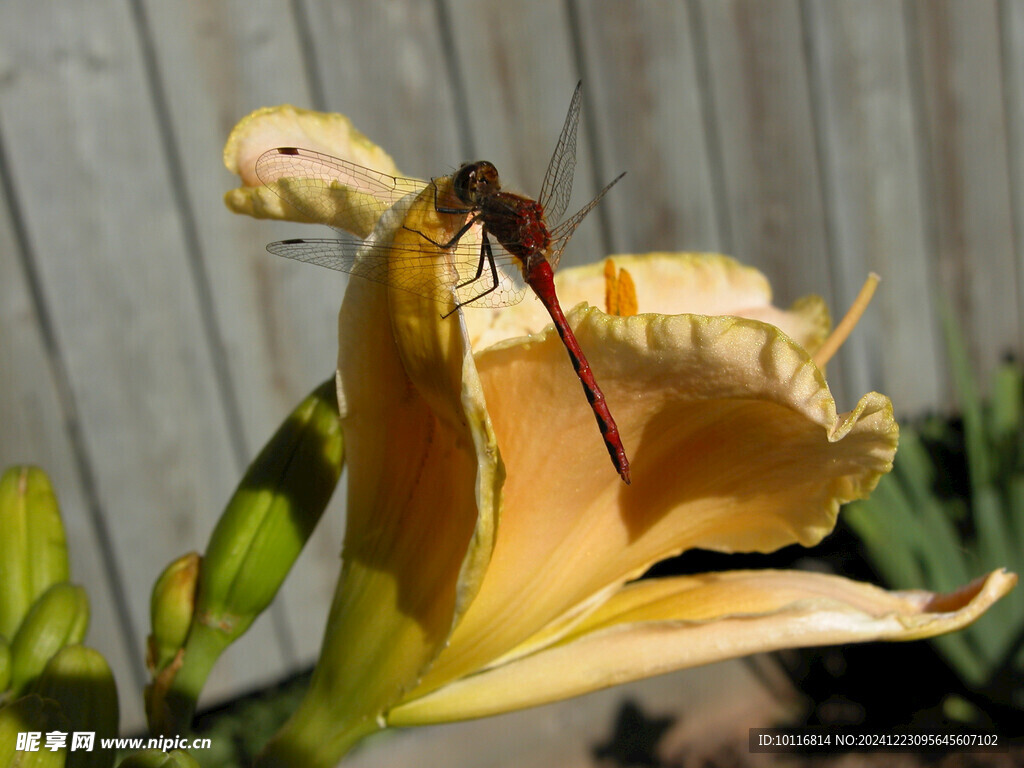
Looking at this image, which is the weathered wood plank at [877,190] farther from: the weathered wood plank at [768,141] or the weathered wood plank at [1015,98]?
the weathered wood plank at [1015,98]

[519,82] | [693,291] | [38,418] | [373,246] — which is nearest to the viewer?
[373,246]

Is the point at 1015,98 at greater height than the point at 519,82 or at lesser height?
lesser

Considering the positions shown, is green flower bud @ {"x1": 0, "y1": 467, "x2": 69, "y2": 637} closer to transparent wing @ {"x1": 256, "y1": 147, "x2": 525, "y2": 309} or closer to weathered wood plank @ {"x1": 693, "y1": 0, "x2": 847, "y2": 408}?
transparent wing @ {"x1": 256, "y1": 147, "x2": 525, "y2": 309}

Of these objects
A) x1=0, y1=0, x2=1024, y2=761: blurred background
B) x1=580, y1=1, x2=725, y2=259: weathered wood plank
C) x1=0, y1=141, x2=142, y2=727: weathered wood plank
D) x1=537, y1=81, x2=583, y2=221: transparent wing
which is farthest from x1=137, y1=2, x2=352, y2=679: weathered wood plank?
x1=537, y1=81, x2=583, y2=221: transparent wing

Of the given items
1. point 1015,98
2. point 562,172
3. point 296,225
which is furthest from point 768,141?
point 562,172

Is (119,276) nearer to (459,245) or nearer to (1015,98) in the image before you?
(459,245)
